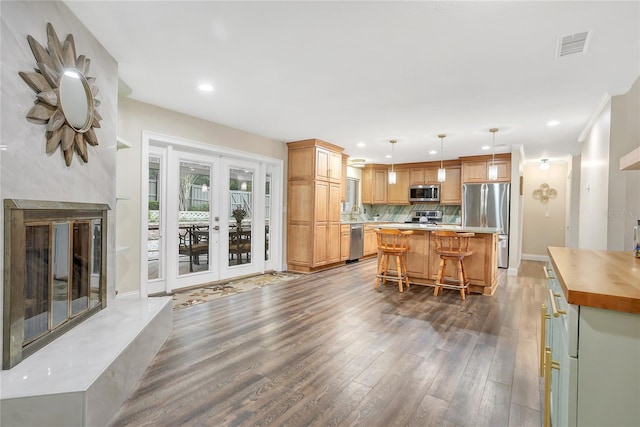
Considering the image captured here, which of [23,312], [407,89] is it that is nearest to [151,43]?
[23,312]

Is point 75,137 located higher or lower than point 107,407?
higher

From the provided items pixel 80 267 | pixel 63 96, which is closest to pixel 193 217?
pixel 80 267

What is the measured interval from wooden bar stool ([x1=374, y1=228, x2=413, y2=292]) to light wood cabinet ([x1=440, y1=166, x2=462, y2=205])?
3029 millimetres

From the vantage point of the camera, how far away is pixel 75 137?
2123 millimetres

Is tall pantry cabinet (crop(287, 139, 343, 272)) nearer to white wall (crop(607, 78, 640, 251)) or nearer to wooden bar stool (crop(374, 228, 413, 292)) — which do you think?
wooden bar stool (crop(374, 228, 413, 292))

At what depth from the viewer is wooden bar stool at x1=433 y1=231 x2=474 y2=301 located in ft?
13.8

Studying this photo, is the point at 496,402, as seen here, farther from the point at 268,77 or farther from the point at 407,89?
the point at 268,77

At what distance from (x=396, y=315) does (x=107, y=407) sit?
273cm

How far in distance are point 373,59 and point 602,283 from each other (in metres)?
2.28

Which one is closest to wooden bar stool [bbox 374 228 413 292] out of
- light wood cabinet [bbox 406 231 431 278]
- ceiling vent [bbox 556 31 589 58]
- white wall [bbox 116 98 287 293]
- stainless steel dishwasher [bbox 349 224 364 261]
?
light wood cabinet [bbox 406 231 431 278]

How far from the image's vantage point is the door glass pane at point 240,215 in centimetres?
516

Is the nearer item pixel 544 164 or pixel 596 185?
pixel 596 185

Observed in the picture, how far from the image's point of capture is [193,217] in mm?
4617

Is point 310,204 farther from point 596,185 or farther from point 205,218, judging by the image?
point 596,185
